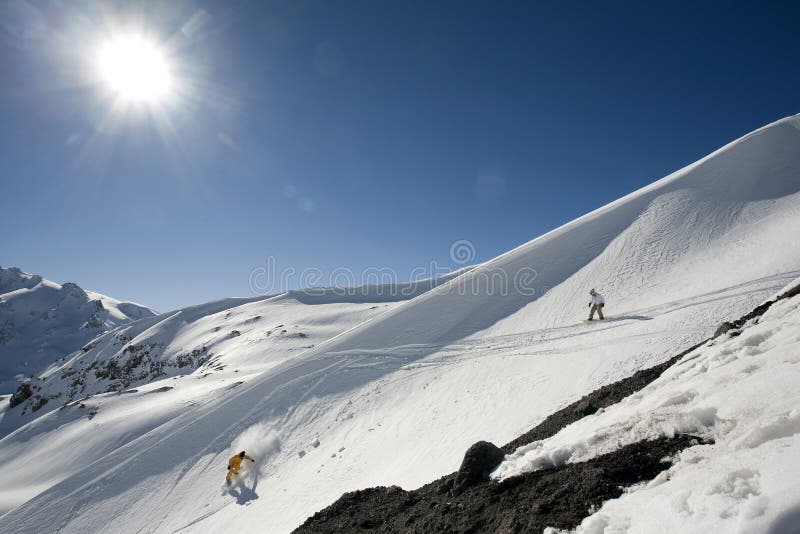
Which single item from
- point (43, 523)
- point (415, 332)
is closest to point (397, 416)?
point (415, 332)

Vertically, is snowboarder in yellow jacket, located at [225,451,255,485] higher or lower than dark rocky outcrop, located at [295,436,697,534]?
lower

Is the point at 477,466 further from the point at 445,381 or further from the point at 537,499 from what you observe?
the point at 445,381

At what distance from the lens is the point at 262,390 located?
19938 mm

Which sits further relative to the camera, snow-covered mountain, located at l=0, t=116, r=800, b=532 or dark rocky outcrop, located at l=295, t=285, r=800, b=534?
snow-covered mountain, located at l=0, t=116, r=800, b=532

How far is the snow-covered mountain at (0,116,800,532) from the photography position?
444 inches

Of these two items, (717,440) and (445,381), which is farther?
(445,381)

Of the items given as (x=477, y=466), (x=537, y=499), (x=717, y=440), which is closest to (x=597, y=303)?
(x=477, y=466)

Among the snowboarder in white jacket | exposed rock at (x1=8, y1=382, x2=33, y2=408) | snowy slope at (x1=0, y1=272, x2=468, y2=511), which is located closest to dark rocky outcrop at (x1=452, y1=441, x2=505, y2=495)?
the snowboarder in white jacket

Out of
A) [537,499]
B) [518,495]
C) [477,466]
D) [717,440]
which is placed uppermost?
[717,440]

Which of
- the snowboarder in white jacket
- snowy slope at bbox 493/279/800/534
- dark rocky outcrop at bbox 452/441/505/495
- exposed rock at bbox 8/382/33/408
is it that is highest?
the snowboarder in white jacket

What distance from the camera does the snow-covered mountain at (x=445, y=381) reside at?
11.3 m

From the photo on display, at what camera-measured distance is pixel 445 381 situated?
15969 millimetres

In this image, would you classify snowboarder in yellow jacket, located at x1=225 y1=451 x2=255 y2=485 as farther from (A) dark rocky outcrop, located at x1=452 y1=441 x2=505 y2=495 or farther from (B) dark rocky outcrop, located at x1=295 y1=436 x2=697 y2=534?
(A) dark rocky outcrop, located at x1=452 y1=441 x2=505 y2=495

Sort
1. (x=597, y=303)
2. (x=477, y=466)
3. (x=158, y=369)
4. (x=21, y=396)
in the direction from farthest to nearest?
(x=21, y=396), (x=158, y=369), (x=597, y=303), (x=477, y=466)
